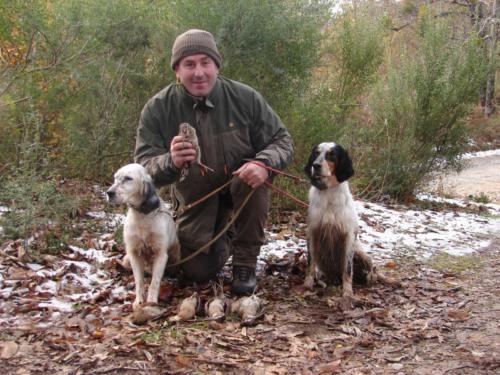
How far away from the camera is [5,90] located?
4852mm

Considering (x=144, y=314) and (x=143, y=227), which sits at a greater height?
(x=143, y=227)

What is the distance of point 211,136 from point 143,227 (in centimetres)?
79

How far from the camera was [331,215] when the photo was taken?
12.6ft

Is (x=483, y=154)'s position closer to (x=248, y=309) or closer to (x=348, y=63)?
(x=348, y=63)

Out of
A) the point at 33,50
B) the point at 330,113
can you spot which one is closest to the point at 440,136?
the point at 330,113

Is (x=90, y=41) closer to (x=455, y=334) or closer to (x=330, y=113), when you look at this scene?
(x=330, y=113)

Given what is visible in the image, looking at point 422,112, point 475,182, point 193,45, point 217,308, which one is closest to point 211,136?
point 193,45

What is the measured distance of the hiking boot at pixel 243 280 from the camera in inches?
143

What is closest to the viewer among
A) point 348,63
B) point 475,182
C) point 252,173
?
point 252,173

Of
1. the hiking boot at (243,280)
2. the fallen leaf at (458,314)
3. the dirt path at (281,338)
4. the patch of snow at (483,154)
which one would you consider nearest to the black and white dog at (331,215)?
the dirt path at (281,338)

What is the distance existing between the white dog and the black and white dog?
112 centimetres

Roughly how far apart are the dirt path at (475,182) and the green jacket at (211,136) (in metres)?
6.88

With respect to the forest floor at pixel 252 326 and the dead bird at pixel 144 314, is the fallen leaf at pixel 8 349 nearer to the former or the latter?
the forest floor at pixel 252 326

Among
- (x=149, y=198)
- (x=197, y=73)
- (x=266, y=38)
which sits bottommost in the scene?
(x=149, y=198)
